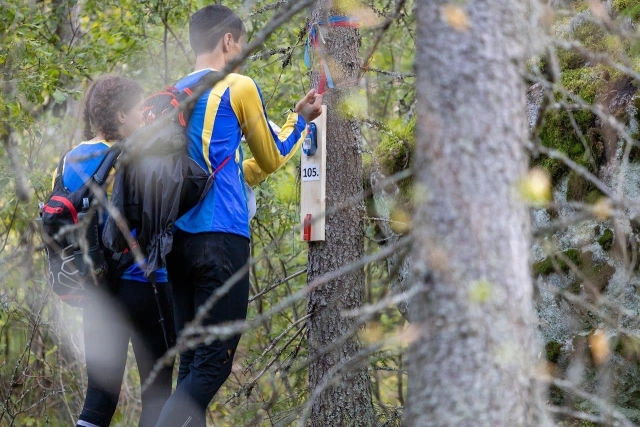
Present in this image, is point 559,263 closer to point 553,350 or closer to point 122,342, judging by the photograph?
point 553,350

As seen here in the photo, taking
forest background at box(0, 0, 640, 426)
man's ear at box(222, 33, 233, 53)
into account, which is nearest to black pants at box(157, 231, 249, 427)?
forest background at box(0, 0, 640, 426)

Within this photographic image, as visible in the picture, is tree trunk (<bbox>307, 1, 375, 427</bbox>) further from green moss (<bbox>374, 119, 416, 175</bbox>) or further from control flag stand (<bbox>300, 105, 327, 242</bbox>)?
green moss (<bbox>374, 119, 416, 175</bbox>)

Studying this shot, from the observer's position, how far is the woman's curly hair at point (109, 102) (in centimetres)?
367

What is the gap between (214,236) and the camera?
3271 millimetres

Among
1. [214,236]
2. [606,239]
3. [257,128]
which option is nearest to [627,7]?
[606,239]

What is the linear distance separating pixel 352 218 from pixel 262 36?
2271mm

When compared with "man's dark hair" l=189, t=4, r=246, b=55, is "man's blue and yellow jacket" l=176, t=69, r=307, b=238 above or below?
below

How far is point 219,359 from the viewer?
10.8ft

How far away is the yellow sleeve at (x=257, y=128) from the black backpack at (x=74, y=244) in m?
0.68

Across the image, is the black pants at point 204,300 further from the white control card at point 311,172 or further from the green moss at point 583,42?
the green moss at point 583,42

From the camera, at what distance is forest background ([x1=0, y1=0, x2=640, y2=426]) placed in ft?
5.93

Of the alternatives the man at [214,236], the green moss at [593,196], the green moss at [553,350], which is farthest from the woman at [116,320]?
the green moss at [593,196]

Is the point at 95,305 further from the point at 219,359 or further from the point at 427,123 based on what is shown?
the point at 427,123

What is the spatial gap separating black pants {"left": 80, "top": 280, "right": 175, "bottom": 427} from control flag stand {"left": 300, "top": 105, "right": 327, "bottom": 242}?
3.00 ft
